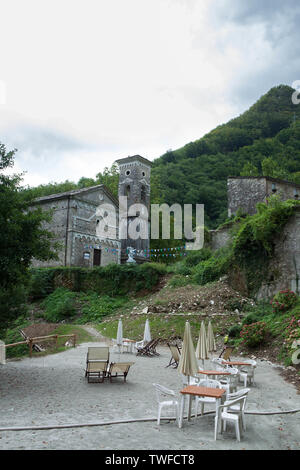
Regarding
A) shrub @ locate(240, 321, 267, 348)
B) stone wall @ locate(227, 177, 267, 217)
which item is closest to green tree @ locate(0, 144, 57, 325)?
shrub @ locate(240, 321, 267, 348)

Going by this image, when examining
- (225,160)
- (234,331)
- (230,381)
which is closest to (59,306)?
(234,331)

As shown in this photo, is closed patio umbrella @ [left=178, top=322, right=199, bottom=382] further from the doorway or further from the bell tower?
the bell tower

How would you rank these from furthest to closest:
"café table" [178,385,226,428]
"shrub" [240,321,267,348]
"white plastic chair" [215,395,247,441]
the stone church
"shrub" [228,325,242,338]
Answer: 1. the stone church
2. "shrub" [228,325,242,338]
3. "shrub" [240,321,267,348]
4. "café table" [178,385,226,428]
5. "white plastic chair" [215,395,247,441]

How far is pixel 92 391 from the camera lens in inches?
346

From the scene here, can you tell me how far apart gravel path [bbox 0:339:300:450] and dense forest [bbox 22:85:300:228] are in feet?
119

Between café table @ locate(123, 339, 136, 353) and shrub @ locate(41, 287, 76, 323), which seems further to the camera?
shrub @ locate(41, 287, 76, 323)

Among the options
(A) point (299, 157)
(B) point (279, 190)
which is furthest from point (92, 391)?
(A) point (299, 157)

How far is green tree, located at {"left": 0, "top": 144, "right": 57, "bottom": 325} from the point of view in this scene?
966 centimetres

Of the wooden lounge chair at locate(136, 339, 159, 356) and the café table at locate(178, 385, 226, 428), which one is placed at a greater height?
the café table at locate(178, 385, 226, 428)

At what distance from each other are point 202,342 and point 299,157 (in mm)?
45187

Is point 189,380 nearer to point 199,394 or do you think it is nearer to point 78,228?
point 199,394

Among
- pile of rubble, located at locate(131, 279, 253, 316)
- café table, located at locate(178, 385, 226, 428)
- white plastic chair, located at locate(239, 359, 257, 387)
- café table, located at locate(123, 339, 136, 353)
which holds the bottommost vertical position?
café table, located at locate(123, 339, 136, 353)

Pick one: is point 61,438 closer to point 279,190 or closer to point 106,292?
point 106,292

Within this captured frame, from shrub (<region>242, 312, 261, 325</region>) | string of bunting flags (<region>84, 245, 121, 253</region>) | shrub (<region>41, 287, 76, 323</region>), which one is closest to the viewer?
shrub (<region>242, 312, 261, 325</region>)
